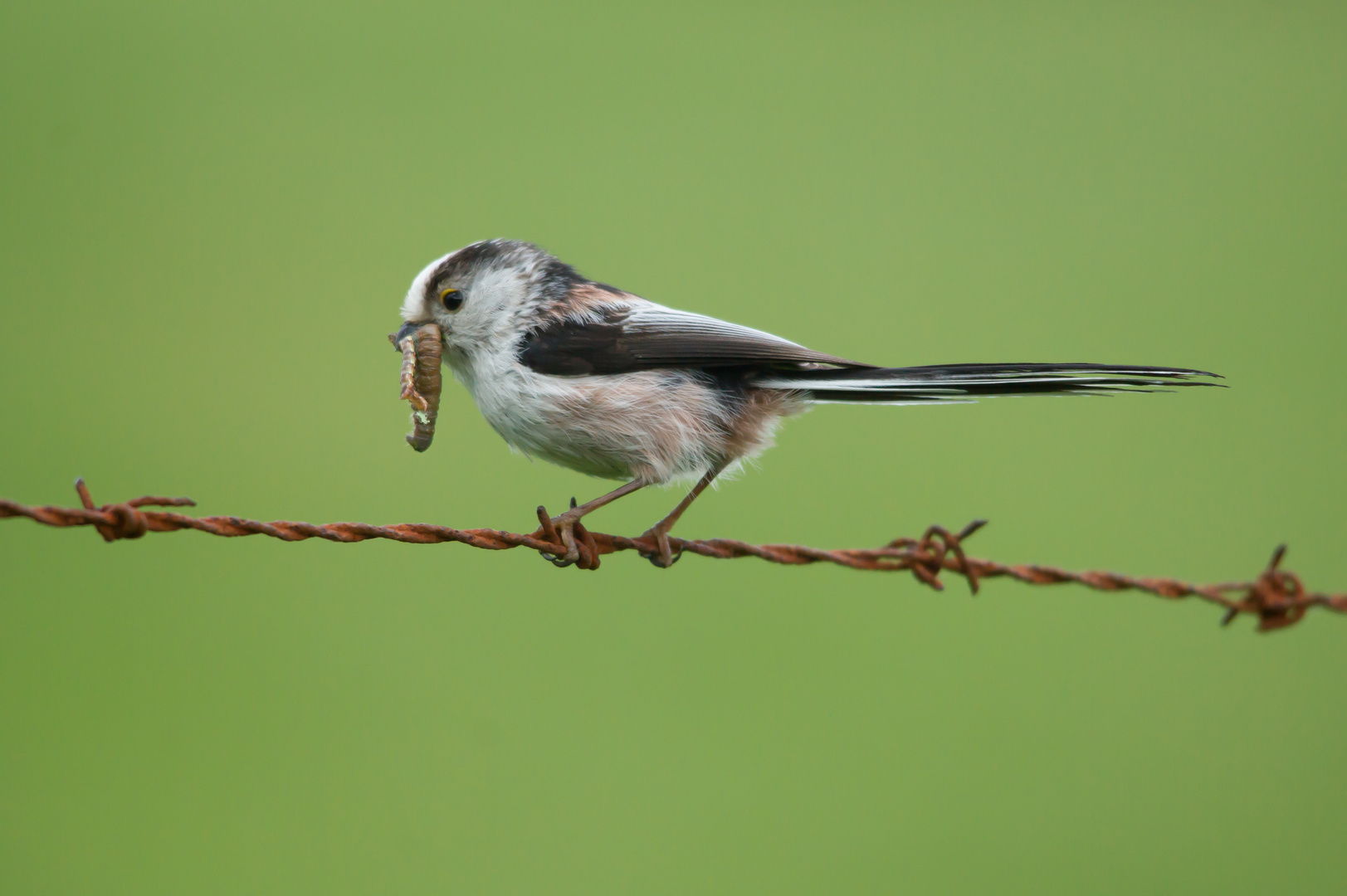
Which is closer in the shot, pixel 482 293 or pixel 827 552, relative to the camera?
pixel 827 552

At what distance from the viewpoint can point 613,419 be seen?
363cm

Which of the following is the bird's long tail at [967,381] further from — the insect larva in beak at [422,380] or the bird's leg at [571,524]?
the insect larva in beak at [422,380]

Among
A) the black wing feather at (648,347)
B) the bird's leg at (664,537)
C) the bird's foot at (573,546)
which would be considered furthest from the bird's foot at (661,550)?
the black wing feather at (648,347)

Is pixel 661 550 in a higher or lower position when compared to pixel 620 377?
lower

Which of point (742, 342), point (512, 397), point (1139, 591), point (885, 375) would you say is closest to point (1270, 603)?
point (1139, 591)

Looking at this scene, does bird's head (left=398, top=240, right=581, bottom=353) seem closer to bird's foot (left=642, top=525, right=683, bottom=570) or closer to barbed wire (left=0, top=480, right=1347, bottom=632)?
bird's foot (left=642, top=525, right=683, bottom=570)

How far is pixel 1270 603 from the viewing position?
239 cm

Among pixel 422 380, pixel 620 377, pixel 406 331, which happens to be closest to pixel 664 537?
pixel 620 377

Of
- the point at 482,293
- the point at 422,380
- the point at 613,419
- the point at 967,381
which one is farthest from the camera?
the point at 482,293

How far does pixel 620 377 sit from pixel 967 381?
124 cm

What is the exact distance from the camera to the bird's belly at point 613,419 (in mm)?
3629

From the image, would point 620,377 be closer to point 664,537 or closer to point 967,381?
point 664,537

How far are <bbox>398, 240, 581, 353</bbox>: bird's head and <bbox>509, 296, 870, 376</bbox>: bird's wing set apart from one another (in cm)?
18

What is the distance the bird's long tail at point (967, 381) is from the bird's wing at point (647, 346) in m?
0.08
